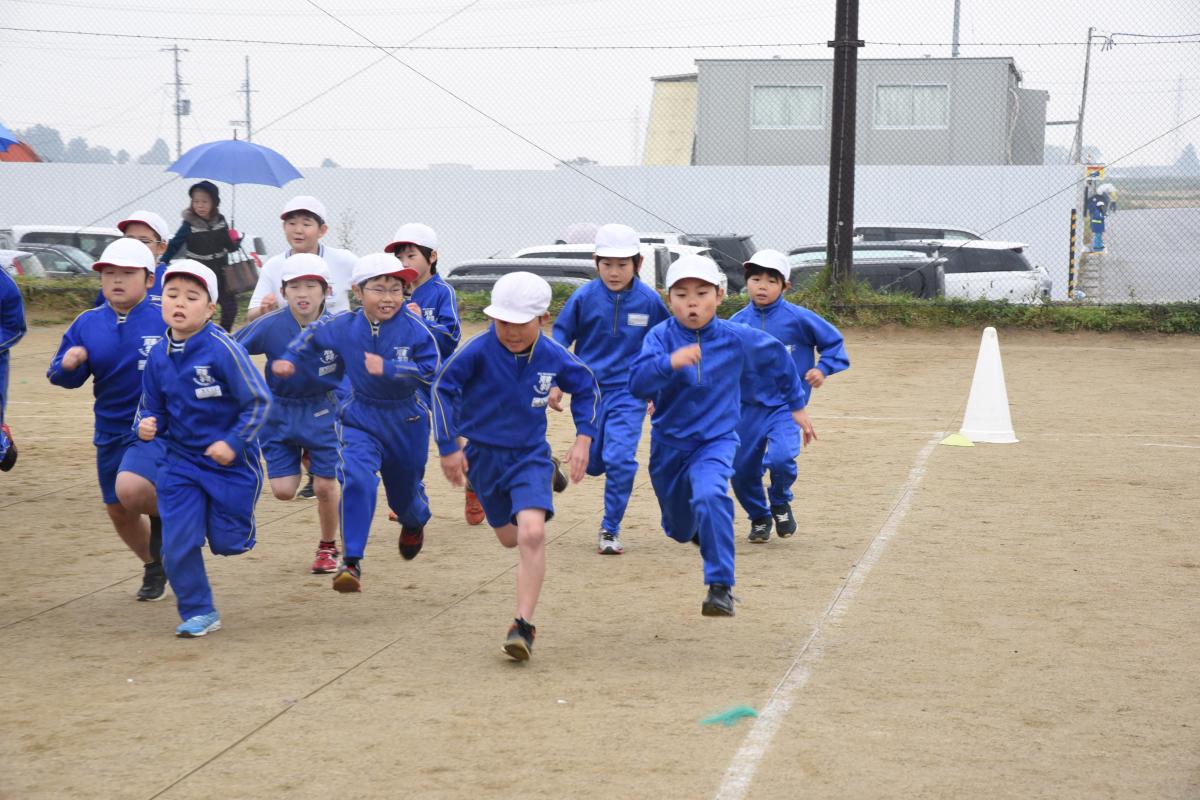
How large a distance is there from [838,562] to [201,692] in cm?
361

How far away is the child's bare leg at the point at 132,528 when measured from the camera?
21.9 ft

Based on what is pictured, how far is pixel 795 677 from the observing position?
18.3 ft

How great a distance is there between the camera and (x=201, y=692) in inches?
209

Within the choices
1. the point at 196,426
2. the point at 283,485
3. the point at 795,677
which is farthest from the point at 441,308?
the point at 795,677

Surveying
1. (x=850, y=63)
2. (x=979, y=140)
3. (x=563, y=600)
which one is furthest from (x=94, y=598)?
(x=979, y=140)

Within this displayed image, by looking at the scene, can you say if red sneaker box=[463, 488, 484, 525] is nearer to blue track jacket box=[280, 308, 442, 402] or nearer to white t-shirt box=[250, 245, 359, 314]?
white t-shirt box=[250, 245, 359, 314]

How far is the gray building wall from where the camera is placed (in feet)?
107

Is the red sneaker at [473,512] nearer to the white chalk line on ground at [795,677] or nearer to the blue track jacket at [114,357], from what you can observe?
the white chalk line on ground at [795,677]

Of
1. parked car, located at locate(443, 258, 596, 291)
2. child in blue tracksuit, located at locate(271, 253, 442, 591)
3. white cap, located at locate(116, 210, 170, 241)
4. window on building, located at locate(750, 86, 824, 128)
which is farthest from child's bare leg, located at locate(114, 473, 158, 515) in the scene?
window on building, located at locate(750, 86, 824, 128)

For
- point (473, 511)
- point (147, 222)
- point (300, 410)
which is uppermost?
point (147, 222)

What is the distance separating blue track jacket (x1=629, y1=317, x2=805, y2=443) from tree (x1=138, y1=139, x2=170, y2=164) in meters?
22.6

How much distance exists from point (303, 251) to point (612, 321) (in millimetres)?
1896

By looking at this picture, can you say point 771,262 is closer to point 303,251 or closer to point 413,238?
point 413,238

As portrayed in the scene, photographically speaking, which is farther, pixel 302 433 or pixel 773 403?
pixel 773 403
